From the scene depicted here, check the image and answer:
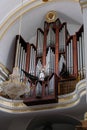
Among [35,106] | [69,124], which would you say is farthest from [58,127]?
[35,106]

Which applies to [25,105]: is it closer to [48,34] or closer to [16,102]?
[16,102]

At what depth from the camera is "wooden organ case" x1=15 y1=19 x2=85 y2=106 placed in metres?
9.03

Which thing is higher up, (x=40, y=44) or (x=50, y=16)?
(x=50, y=16)

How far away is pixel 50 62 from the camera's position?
10227 millimetres

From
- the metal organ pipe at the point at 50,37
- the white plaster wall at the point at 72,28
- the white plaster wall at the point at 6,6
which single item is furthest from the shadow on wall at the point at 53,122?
the white plaster wall at the point at 6,6

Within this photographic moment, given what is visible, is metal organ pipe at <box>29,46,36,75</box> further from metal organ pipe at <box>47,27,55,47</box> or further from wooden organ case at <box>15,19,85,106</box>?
metal organ pipe at <box>47,27,55,47</box>

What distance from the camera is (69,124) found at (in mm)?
11539

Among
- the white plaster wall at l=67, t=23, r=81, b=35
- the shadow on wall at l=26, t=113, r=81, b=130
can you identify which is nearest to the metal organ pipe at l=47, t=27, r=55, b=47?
the white plaster wall at l=67, t=23, r=81, b=35

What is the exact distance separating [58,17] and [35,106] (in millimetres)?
4273

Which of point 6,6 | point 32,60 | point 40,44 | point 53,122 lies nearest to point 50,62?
point 32,60

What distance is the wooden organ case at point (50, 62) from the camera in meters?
9.03

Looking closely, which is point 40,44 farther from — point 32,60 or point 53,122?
point 53,122

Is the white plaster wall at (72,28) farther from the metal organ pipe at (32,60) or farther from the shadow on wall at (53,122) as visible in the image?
the shadow on wall at (53,122)

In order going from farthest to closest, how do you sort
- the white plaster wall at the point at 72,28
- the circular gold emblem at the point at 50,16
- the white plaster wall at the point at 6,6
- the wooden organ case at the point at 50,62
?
1. the white plaster wall at the point at 72,28
2. the circular gold emblem at the point at 50,16
3. the white plaster wall at the point at 6,6
4. the wooden organ case at the point at 50,62
